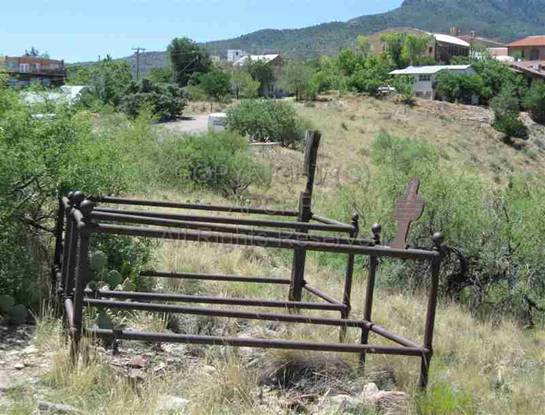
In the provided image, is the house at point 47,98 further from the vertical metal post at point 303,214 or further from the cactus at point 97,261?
the vertical metal post at point 303,214

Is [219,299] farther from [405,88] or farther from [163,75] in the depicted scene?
[163,75]

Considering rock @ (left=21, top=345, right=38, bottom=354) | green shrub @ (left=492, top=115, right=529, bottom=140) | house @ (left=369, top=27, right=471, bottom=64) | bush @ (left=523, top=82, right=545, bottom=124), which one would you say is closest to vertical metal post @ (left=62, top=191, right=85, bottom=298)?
rock @ (left=21, top=345, right=38, bottom=354)

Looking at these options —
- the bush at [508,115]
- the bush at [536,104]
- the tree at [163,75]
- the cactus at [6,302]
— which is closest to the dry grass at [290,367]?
the cactus at [6,302]

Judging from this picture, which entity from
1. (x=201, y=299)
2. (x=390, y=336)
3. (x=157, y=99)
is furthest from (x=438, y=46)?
(x=390, y=336)

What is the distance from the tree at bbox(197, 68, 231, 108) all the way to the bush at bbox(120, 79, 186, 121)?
519 inches

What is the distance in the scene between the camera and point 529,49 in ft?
433

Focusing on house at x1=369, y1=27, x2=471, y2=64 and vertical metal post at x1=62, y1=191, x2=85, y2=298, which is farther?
house at x1=369, y1=27, x2=471, y2=64

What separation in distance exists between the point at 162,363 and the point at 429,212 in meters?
8.55

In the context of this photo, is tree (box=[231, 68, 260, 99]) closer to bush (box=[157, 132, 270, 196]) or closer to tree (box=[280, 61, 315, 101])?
tree (box=[280, 61, 315, 101])

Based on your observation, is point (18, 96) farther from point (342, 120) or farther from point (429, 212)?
point (342, 120)

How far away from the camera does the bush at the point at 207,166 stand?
2366cm

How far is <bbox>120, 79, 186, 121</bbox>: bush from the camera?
1903 inches

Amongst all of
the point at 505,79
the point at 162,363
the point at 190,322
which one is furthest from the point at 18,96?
the point at 505,79

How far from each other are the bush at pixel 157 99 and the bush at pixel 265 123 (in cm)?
837
